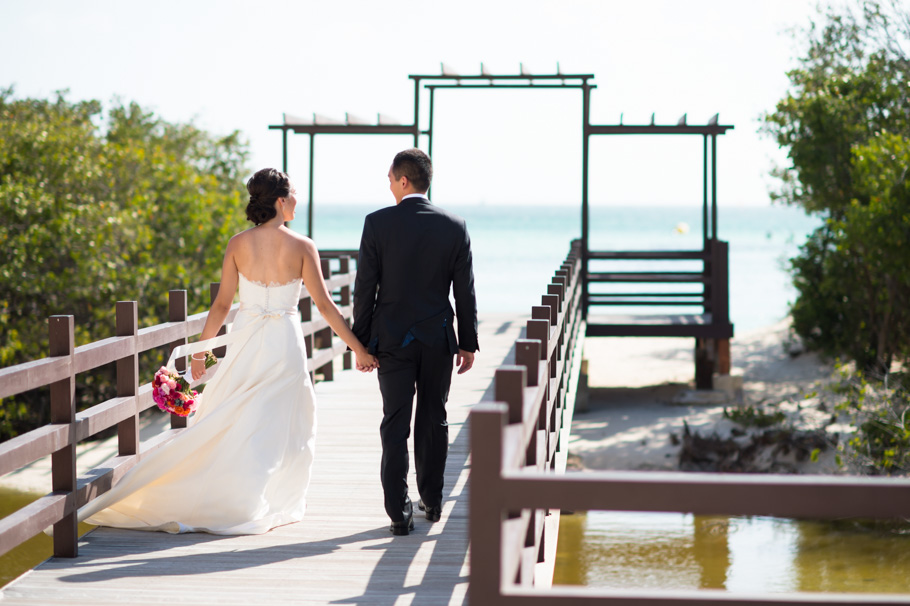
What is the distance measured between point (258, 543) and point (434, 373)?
45.7 inches

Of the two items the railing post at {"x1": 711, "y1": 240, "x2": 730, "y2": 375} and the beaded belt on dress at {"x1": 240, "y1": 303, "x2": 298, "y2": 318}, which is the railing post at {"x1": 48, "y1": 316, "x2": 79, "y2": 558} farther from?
the railing post at {"x1": 711, "y1": 240, "x2": 730, "y2": 375}

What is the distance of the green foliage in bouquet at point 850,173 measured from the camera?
1316cm

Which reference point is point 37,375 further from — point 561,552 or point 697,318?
point 697,318

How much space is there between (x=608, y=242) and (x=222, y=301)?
3107 inches

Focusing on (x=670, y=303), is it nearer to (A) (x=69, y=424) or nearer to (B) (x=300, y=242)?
(B) (x=300, y=242)

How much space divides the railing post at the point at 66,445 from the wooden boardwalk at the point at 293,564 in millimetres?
97

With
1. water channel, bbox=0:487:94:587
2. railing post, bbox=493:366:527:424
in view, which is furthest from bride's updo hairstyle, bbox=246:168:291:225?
water channel, bbox=0:487:94:587

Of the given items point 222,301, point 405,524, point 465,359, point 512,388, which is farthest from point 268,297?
point 512,388

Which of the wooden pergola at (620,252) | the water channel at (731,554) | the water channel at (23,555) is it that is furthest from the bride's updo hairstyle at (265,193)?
the wooden pergola at (620,252)

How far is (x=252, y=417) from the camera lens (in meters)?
4.99

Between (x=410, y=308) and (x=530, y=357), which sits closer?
(x=530, y=357)

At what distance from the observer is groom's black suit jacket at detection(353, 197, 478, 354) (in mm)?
4695

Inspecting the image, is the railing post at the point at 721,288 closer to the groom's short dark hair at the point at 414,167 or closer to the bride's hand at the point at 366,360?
the groom's short dark hair at the point at 414,167

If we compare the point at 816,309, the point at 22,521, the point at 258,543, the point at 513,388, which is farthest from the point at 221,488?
the point at 816,309
